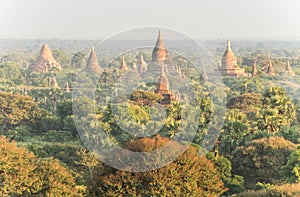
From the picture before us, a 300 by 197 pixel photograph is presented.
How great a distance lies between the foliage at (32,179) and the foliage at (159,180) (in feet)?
3.34

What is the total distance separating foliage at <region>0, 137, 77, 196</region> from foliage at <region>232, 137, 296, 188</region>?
22.8 ft

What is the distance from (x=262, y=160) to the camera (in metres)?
19.0

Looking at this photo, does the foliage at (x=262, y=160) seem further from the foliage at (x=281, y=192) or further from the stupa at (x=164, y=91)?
the stupa at (x=164, y=91)

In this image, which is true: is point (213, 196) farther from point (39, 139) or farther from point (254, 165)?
point (39, 139)

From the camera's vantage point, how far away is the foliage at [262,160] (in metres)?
18.6

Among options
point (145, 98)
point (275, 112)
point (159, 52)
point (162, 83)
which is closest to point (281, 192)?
point (275, 112)

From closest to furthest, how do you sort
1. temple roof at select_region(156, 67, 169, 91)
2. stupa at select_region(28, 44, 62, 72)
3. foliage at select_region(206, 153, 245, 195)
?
foliage at select_region(206, 153, 245, 195), temple roof at select_region(156, 67, 169, 91), stupa at select_region(28, 44, 62, 72)

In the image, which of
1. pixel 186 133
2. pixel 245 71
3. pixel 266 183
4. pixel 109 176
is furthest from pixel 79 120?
pixel 245 71

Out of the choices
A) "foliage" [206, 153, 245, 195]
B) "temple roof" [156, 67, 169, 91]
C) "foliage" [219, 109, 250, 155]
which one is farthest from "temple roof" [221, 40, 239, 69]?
"foliage" [206, 153, 245, 195]

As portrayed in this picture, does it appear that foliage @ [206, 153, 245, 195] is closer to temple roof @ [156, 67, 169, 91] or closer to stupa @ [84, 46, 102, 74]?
temple roof @ [156, 67, 169, 91]

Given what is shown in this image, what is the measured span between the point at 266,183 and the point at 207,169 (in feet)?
16.6

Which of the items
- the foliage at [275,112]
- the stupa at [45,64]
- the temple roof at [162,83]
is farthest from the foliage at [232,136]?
the stupa at [45,64]

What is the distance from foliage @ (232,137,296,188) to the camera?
733 inches

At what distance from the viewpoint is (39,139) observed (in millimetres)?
26766
